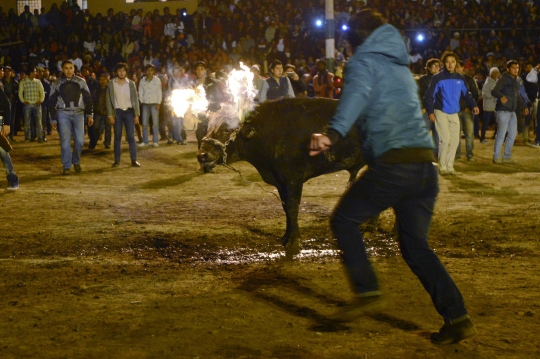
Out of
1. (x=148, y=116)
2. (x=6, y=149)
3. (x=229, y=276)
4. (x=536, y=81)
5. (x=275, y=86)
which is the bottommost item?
(x=229, y=276)

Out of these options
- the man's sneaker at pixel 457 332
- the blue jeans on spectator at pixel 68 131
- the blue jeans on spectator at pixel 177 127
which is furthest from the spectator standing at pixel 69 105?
the man's sneaker at pixel 457 332

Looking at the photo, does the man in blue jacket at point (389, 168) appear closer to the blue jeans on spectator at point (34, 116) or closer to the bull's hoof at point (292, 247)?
the bull's hoof at point (292, 247)

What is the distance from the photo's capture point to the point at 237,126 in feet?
26.7

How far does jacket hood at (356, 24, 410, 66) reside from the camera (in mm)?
4961

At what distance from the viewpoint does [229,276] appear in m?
6.98

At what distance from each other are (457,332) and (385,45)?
6.47ft

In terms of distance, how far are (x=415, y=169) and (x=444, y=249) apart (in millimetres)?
3406

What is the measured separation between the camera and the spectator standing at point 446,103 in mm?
13617

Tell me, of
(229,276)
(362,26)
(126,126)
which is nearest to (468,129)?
(126,126)

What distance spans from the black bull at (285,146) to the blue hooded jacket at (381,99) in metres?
2.91

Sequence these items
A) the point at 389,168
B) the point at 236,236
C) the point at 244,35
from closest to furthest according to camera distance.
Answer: the point at 389,168, the point at 236,236, the point at 244,35

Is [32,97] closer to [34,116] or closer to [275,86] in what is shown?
[34,116]

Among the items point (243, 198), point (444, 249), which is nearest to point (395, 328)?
point (444, 249)

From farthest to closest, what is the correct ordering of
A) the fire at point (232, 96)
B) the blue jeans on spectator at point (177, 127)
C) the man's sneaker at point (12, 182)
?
the blue jeans on spectator at point (177, 127) → the man's sneaker at point (12, 182) → the fire at point (232, 96)
